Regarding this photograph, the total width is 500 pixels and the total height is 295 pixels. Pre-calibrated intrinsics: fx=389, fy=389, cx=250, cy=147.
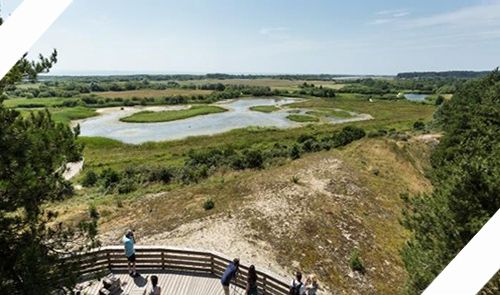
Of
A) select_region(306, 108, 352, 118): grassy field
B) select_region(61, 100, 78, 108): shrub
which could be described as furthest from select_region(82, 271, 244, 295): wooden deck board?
select_region(61, 100, 78, 108): shrub

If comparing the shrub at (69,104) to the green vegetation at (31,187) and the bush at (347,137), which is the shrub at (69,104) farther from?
the green vegetation at (31,187)

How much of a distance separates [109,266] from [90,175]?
32998 millimetres

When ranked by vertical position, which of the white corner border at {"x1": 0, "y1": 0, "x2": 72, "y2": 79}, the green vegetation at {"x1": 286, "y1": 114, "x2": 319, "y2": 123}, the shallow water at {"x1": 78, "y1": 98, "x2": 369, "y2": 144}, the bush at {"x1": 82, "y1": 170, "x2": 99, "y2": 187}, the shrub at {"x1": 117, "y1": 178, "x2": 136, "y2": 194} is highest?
the white corner border at {"x1": 0, "y1": 0, "x2": 72, "y2": 79}

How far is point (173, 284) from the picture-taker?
48.6 ft

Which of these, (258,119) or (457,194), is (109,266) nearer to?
(457,194)

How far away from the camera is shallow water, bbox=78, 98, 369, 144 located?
8381 centimetres

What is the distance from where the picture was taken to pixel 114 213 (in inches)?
1099

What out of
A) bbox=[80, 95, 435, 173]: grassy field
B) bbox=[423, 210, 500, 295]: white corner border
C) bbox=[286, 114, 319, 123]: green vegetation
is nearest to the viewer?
bbox=[423, 210, 500, 295]: white corner border

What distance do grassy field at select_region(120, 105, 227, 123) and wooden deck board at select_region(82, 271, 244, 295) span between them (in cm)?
9276

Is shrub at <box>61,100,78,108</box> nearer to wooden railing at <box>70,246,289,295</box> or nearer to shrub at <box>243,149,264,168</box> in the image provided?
shrub at <box>243,149,264,168</box>

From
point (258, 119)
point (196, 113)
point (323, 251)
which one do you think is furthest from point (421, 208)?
point (196, 113)

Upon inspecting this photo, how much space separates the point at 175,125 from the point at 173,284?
8574 cm

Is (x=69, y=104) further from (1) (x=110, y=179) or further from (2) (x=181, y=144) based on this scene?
(1) (x=110, y=179)

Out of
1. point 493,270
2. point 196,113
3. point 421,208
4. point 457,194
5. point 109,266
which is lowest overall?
point 196,113
